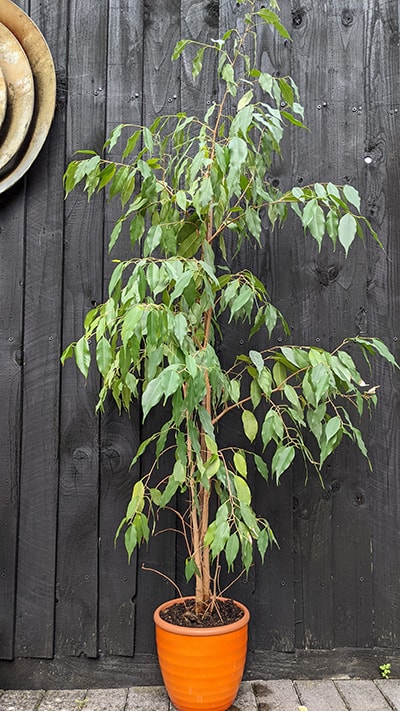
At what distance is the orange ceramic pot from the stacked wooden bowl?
4.23ft

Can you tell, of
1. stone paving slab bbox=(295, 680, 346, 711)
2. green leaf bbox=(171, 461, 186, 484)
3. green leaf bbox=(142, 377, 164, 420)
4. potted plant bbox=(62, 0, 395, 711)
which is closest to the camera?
green leaf bbox=(142, 377, 164, 420)

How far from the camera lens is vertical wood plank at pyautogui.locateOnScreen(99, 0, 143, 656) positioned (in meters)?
1.69

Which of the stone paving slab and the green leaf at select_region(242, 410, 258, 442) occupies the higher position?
the green leaf at select_region(242, 410, 258, 442)

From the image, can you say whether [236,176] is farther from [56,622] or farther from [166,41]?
[56,622]

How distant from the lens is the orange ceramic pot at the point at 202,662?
142 centimetres

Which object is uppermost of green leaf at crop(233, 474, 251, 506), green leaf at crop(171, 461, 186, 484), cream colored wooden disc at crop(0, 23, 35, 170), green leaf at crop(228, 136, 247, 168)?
cream colored wooden disc at crop(0, 23, 35, 170)

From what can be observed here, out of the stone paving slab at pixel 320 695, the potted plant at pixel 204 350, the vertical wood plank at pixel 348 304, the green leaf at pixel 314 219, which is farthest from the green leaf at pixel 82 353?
the stone paving slab at pixel 320 695

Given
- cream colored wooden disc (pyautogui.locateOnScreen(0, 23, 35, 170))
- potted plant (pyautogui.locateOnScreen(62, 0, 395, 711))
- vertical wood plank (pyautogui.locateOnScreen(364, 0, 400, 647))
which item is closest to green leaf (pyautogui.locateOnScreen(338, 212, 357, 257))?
potted plant (pyautogui.locateOnScreen(62, 0, 395, 711))

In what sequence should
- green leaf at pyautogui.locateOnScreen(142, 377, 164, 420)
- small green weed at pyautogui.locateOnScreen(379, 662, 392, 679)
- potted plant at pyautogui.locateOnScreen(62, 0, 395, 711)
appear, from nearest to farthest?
green leaf at pyautogui.locateOnScreen(142, 377, 164, 420) < potted plant at pyautogui.locateOnScreen(62, 0, 395, 711) < small green weed at pyautogui.locateOnScreen(379, 662, 392, 679)

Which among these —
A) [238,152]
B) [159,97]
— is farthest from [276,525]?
[159,97]

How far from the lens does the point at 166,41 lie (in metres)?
1.80

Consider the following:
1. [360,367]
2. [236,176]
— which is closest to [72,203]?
[236,176]

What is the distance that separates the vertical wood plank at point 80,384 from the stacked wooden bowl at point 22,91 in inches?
3.1

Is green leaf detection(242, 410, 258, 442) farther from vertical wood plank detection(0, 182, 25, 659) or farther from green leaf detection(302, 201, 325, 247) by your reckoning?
vertical wood plank detection(0, 182, 25, 659)
